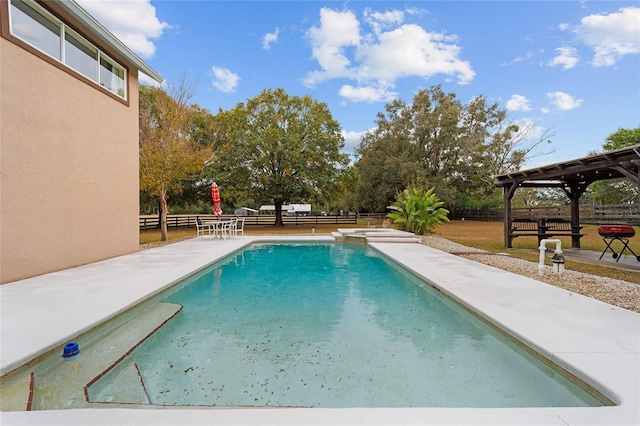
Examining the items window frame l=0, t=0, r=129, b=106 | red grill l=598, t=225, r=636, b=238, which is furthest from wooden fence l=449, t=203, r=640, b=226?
window frame l=0, t=0, r=129, b=106

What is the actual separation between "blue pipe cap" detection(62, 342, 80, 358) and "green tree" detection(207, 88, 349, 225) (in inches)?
713

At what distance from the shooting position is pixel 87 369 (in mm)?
2865

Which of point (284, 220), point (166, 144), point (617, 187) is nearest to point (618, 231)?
point (166, 144)

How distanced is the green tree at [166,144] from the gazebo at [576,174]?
12212 mm

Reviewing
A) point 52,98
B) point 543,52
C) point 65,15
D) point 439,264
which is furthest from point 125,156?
point 543,52

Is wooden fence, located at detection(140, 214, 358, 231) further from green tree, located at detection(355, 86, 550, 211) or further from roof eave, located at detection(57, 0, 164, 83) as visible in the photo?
roof eave, located at detection(57, 0, 164, 83)

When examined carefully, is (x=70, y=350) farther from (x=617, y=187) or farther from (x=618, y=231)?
(x=617, y=187)

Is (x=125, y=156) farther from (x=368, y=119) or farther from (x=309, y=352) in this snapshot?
(x=368, y=119)

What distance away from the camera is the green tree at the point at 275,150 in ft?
68.6

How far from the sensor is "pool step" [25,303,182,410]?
242cm

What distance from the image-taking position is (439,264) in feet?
24.0

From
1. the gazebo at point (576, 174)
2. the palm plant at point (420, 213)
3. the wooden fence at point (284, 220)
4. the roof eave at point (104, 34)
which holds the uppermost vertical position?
the roof eave at point (104, 34)

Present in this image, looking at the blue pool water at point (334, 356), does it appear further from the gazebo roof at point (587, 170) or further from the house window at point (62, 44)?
the house window at point (62, 44)

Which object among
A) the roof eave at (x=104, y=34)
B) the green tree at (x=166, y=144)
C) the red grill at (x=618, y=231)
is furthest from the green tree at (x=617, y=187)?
the roof eave at (x=104, y=34)
